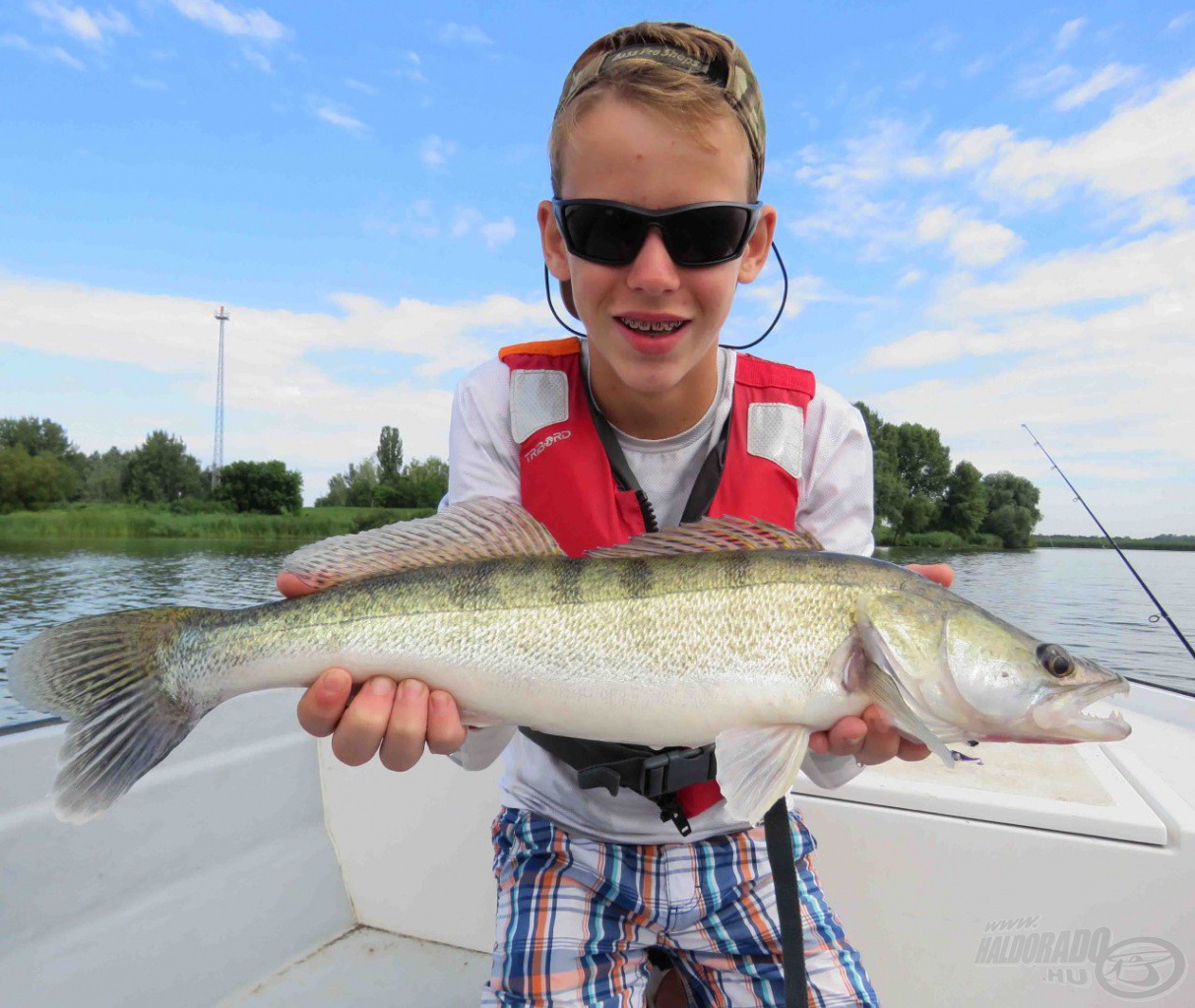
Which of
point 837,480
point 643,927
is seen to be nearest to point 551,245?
point 837,480

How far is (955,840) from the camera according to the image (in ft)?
8.95

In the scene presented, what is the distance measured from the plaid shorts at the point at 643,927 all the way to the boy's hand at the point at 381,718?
1.93 ft

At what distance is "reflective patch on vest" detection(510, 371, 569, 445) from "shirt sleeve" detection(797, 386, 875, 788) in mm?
887

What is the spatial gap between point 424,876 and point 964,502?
90.2 ft

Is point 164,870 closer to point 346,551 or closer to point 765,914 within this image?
point 346,551

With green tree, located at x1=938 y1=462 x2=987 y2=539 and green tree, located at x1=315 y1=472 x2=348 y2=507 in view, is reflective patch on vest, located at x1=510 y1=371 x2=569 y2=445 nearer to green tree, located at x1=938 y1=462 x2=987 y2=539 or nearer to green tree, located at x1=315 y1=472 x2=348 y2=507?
green tree, located at x1=938 y1=462 x2=987 y2=539

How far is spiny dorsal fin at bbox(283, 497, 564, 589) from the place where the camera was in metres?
2.23

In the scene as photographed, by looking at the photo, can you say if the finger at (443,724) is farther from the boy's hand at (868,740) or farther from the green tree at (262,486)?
the green tree at (262,486)

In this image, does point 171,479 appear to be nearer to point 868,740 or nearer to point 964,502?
point 964,502

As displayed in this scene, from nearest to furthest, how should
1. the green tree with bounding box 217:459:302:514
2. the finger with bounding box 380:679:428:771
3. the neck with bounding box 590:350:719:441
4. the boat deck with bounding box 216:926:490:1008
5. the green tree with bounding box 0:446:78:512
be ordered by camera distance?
the finger with bounding box 380:679:428:771 → the neck with bounding box 590:350:719:441 → the boat deck with bounding box 216:926:490:1008 → the green tree with bounding box 0:446:78:512 → the green tree with bounding box 217:459:302:514

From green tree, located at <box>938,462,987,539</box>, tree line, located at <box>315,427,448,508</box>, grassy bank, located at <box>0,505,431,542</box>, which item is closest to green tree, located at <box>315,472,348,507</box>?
tree line, located at <box>315,427,448,508</box>

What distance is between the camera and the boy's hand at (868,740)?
1955 mm

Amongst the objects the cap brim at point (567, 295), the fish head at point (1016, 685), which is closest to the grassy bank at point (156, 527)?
the cap brim at point (567, 295)

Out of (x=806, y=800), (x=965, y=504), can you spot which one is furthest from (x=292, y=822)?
(x=965, y=504)
